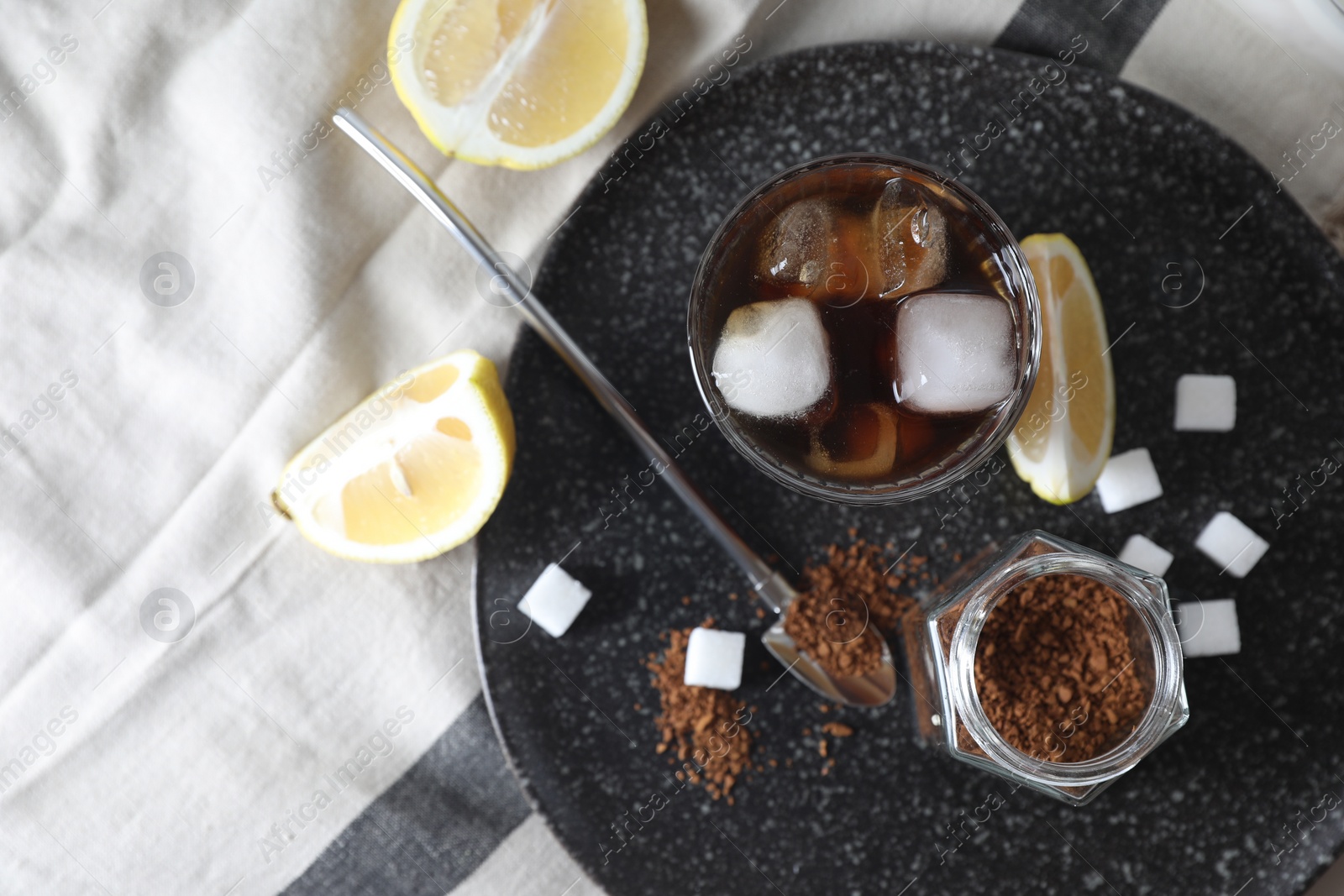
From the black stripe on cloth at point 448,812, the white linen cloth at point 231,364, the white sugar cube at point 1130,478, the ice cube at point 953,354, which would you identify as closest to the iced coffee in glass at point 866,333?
the ice cube at point 953,354

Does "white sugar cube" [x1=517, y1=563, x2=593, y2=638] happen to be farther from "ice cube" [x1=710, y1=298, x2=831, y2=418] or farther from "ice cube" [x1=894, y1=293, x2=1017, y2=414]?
"ice cube" [x1=894, y1=293, x2=1017, y2=414]

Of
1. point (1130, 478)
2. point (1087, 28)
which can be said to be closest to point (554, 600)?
point (1130, 478)

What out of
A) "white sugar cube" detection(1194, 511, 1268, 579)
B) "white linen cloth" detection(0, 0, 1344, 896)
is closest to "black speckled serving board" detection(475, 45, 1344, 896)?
"white sugar cube" detection(1194, 511, 1268, 579)

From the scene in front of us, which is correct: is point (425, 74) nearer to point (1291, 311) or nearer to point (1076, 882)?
point (1291, 311)

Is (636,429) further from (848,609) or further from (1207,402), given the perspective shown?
(1207,402)

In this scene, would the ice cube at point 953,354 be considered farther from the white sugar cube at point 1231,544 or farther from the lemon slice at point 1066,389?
the white sugar cube at point 1231,544

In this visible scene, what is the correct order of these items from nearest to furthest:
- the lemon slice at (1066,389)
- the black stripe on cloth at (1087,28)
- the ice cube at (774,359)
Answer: the ice cube at (774,359)
the lemon slice at (1066,389)
the black stripe on cloth at (1087,28)

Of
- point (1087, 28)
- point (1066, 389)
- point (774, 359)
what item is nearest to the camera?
point (774, 359)
